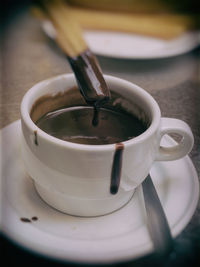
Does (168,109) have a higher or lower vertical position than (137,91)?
lower

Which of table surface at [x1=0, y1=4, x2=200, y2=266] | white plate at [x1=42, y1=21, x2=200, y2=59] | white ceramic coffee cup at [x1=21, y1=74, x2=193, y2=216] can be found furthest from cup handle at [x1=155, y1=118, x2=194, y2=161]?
white plate at [x1=42, y1=21, x2=200, y2=59]

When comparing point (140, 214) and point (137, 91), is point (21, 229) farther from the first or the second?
point (137, 91)

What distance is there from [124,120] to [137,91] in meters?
0.07

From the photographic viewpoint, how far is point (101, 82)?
0.55 metres

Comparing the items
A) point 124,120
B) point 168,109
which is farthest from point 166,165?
point 168,109

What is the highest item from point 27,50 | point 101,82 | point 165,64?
point 101,82

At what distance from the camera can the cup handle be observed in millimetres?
499

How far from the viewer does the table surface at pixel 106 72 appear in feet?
2.52

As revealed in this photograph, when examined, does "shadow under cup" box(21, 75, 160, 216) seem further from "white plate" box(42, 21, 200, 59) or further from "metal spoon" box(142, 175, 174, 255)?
"white plate" box(42, 21, 200, 59)

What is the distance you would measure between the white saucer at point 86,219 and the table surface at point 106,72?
0.12 metres

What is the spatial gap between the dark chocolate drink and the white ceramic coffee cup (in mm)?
57

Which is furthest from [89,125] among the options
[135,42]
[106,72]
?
[135,42]

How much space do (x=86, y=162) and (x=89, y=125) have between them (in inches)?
6.3

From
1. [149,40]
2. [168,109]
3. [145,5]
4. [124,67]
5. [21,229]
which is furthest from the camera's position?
[145,5]
